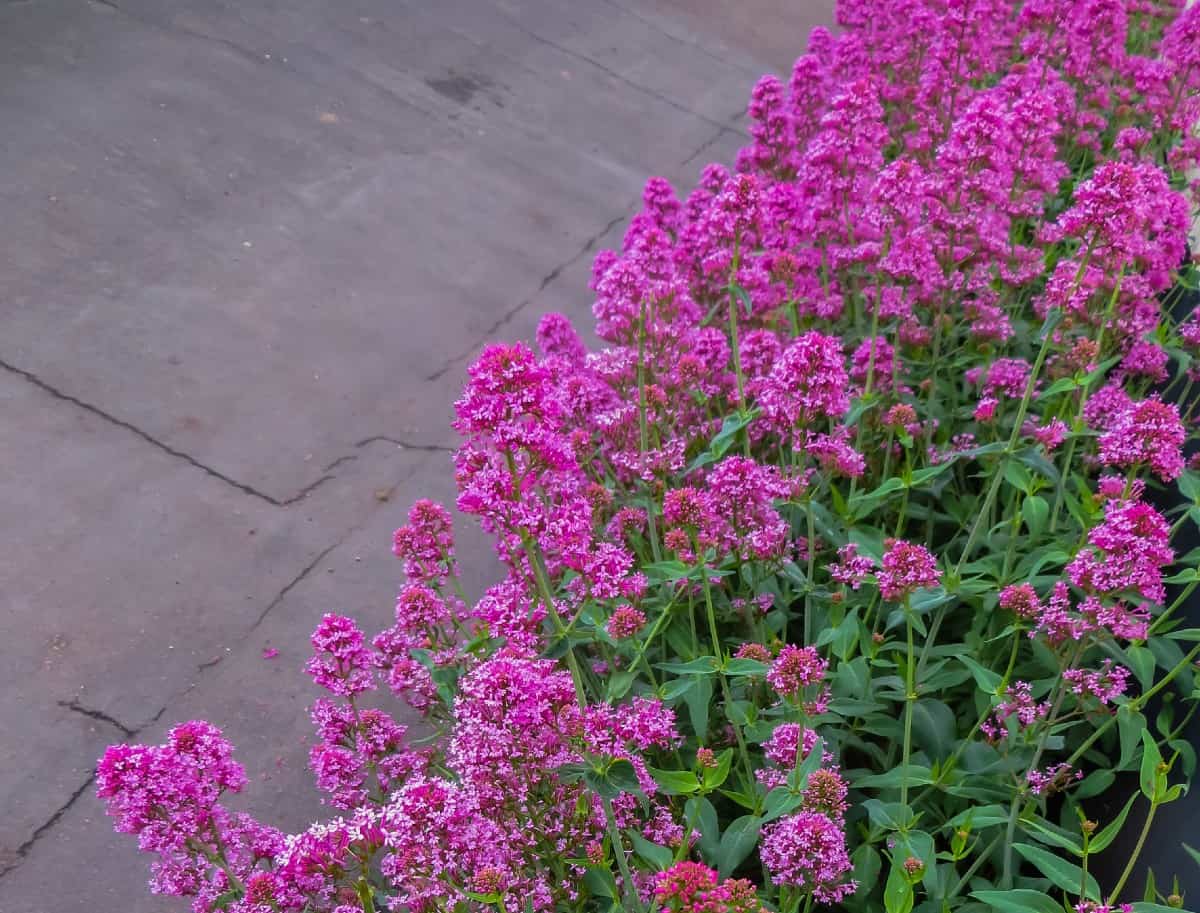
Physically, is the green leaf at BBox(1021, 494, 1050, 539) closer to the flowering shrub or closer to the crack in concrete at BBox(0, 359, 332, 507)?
the flowering shrub

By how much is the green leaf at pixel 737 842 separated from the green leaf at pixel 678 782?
20cm

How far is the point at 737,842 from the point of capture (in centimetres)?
248

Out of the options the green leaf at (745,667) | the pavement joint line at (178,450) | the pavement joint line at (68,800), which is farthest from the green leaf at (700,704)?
the pavement joint line at (178,450)

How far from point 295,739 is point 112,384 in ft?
7.00

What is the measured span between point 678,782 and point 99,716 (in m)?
2.28

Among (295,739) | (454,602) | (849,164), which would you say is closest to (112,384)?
(295,739)

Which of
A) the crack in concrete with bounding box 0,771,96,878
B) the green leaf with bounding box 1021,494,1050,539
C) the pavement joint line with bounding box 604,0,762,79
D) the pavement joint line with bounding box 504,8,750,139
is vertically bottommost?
the crack in concrete with bounding box 0,771,96,878

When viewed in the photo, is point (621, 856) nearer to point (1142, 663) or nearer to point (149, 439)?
point (1142, 663)

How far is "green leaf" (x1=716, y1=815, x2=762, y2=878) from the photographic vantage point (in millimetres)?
2447

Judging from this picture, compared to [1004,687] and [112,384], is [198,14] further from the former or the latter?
[1004,687]

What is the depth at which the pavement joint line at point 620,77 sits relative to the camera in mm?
8103

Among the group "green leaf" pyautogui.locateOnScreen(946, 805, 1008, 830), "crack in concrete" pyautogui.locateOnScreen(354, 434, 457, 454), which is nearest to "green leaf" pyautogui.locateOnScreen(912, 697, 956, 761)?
"green leaf" pyautogui.locateOnScreen(946, 805, 1008, 830)

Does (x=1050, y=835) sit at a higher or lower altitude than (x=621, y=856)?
higher

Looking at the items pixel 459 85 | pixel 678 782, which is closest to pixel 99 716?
pixel 678 782
